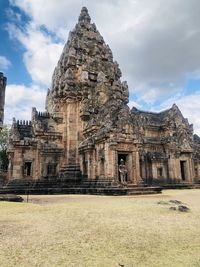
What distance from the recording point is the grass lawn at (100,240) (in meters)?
3.26

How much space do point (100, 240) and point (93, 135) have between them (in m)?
14.4

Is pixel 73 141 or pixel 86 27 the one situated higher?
pixel 86 27

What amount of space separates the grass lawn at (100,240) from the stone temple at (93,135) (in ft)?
30.0

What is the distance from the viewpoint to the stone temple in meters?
16.9

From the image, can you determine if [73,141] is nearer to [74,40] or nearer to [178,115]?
[74,40]

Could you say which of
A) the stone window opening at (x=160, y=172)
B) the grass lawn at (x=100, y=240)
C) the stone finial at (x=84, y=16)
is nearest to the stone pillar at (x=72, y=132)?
the stone window opening at (x=160, y=172)

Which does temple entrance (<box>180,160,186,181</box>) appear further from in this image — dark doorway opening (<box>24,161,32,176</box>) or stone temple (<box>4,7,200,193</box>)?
dark doorway opening (<box>24,161,32,176</box>)

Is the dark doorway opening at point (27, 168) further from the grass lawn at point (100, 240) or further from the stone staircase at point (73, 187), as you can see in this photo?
the grass lawn at point (100, 240)

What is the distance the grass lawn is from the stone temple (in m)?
9.15

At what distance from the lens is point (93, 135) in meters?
18.5

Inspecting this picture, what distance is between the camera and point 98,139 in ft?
56.3

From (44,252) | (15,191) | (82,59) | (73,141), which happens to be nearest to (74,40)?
(82,59)

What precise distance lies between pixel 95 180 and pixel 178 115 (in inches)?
619

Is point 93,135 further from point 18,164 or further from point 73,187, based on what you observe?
point 18,164
